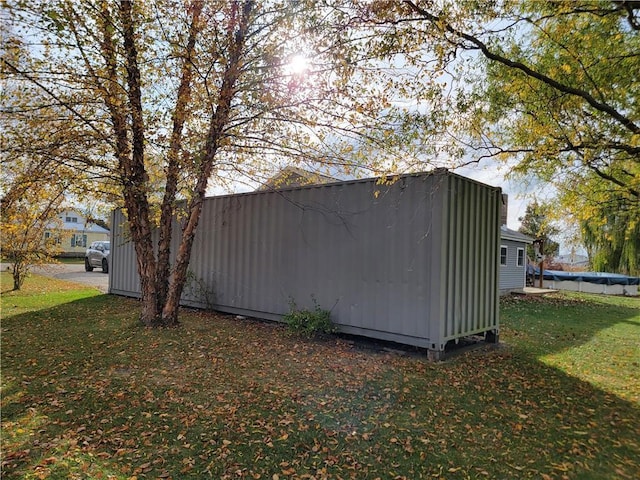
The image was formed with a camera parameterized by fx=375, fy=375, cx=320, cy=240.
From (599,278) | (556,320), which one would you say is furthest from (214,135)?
(599,278)

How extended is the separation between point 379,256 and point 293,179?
3.17 meters

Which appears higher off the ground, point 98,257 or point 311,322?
point 98,257

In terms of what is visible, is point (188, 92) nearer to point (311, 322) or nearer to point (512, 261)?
point (311, 322)

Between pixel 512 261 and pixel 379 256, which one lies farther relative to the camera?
pixel 512 261

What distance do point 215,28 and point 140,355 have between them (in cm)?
477

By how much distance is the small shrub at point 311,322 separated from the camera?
19.4 ft

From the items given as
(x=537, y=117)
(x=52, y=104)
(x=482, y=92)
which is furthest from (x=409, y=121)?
(x=52, y=104)

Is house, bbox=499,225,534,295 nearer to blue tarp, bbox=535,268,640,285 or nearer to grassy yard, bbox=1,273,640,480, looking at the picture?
blue tarp, bbox=535,268,640,285

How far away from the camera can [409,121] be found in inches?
197

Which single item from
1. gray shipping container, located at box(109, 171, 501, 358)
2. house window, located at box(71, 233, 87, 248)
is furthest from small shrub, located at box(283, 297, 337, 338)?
house window, located at box(71, 233, 87, 248)

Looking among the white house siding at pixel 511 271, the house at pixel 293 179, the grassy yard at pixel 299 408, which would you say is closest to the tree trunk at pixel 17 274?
the grassy yard at pixel 299 408

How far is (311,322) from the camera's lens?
592 cm

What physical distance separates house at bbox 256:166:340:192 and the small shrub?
7.65ft

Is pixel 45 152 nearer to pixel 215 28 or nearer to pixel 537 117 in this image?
pixel 215 28
